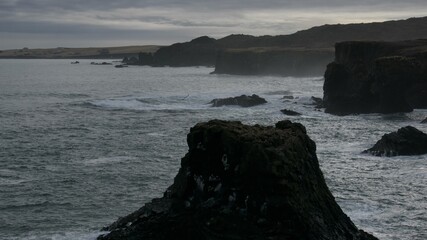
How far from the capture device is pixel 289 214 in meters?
20.6

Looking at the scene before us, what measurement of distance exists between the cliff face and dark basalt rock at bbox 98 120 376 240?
148 meters

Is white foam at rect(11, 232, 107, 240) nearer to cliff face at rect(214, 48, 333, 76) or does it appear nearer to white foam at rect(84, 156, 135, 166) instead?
white foam at rect(84, 156, 135, 166)

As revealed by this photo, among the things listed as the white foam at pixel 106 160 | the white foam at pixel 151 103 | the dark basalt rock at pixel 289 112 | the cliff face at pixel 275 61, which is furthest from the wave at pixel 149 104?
the cliff face at pixel 275 61

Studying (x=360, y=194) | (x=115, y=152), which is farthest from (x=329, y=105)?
(x=360, y=194)

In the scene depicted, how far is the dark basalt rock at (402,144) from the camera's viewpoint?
45.5 metres

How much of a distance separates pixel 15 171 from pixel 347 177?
79.2ft

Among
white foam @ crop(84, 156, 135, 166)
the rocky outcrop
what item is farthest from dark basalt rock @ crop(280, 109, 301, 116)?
white foam @ crop(84, 156, 135, 166)

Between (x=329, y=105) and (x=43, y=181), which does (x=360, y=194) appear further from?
(x=329, y=105)

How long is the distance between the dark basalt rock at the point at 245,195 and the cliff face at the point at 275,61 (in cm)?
14834

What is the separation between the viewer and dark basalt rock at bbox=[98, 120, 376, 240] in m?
20.8

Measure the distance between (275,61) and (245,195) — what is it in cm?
16031

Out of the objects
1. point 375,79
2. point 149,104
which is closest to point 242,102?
point 149,104

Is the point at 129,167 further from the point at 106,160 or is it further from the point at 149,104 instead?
the point at 149,104

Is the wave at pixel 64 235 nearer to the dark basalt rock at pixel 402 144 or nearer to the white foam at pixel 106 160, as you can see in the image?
the white foam at pixel 106 160
